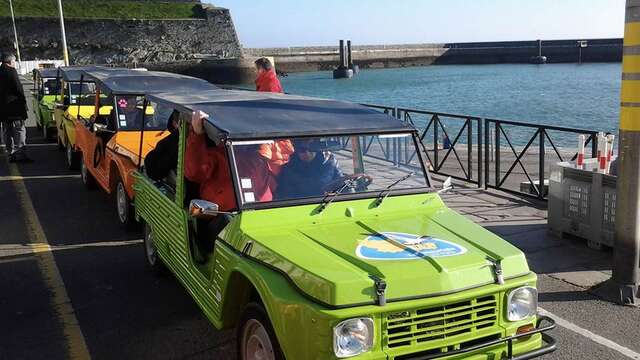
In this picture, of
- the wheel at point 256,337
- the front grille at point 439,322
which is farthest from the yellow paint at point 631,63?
the wheel at point 256,337

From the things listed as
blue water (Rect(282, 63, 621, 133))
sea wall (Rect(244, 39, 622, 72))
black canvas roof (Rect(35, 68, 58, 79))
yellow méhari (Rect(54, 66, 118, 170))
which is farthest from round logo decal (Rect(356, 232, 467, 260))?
sea wall (Rect(244, 39, 622, 72))

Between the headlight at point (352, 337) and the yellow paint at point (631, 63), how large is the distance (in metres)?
3.60

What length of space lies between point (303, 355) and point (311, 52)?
108557 mm

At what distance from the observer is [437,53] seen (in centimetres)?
12331

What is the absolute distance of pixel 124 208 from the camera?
25.9 ft

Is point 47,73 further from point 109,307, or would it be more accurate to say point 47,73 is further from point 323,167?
point 323,167

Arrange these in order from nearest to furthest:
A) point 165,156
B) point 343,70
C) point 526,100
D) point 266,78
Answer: point 165,156 < point 266,78 < point 526,100 < point 343,70

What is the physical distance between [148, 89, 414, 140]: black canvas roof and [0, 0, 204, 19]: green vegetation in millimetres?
91538

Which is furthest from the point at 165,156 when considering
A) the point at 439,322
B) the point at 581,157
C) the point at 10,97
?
the point at 10,97

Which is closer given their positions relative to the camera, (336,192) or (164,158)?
(336,192)

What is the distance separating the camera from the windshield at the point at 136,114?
28.0 ft

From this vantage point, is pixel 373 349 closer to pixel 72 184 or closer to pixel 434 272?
pixel 434 272

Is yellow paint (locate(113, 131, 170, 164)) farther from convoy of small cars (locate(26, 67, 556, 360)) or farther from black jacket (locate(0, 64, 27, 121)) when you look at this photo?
black jacket (locate(0, 64, 27, 121))

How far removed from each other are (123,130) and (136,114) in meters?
0.35
